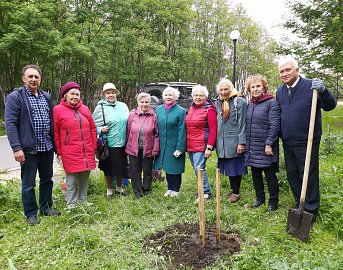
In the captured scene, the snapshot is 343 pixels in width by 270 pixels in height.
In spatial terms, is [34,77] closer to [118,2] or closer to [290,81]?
[290,81]

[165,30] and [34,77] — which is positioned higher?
[165,30]

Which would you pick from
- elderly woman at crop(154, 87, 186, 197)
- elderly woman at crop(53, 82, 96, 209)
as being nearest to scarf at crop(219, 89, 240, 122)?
elderly woman at crop(154, 87, 186, 197)

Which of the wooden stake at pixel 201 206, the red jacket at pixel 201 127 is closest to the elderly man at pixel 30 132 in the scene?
the red jacket at pixel 201 127

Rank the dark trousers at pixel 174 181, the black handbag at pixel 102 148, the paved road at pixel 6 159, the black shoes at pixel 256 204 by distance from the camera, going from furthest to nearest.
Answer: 1. the paved road at pixel 6 159
2. the dark trousers at pixel 174 181
3. the black handbag at pixel 102 148
4. the black shoes at pixel 256 204

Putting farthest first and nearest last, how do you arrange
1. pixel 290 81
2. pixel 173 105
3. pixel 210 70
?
pixel 210 70
pixel 173 105
pixel 290 81

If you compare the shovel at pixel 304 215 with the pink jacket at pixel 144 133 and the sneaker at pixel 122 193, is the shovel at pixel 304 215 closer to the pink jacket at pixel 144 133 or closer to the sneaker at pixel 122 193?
the pink jacket at pixel 144 133

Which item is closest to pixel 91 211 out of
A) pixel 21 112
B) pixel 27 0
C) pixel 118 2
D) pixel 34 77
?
pixel 21 112

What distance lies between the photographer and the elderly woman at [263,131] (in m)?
3.97

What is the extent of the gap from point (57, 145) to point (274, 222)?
2.98 metres

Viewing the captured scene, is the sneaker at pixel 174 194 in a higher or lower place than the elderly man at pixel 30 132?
lower

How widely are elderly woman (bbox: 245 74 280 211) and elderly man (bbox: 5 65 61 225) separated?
8.84 feet

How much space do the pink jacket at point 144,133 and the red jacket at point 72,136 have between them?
30.3 inches

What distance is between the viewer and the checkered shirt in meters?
3.93

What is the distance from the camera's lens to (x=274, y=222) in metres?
3.81
